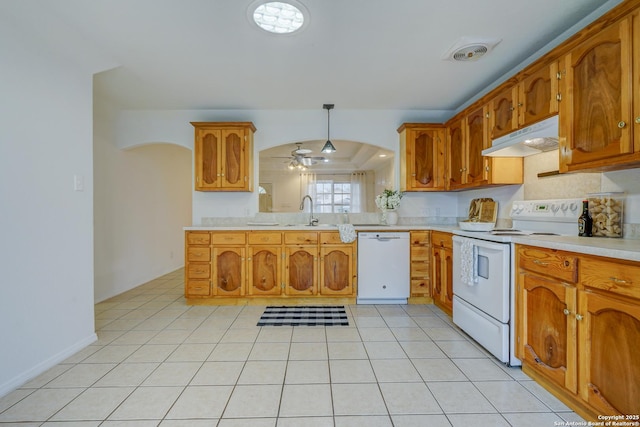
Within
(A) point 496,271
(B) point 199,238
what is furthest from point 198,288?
(A) point 496,271

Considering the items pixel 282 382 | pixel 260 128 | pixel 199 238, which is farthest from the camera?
pixel 260 128

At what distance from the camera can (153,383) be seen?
1.74 m

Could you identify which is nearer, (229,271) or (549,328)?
(549,328)

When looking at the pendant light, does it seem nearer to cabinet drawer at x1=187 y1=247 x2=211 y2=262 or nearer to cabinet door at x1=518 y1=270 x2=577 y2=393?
cabinet drawer at x1=187 y1=247 x2=211 y2=262

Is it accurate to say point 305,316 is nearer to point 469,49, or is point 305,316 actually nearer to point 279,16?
point 279,16

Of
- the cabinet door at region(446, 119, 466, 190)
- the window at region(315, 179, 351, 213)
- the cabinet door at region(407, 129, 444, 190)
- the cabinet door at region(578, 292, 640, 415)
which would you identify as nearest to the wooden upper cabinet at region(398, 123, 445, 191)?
the cabinet door at region(407, 129, 444, 190)

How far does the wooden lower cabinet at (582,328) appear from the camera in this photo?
1.18 meters

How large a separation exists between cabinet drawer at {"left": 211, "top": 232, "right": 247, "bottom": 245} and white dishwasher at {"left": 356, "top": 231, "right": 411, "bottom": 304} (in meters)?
1.35

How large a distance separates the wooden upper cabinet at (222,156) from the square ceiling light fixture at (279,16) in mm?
1467

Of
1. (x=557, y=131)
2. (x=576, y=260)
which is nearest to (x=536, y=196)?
(x=557, y=131)

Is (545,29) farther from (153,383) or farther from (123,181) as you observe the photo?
(123,181)

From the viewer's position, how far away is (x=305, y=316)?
2.88 meters

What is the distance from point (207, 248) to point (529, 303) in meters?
2.97

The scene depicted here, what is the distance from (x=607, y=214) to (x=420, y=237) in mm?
1605
